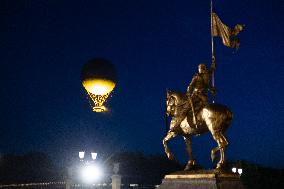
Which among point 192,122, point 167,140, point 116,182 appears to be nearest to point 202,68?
point 192,122

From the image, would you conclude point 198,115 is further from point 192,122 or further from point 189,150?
point 189,150

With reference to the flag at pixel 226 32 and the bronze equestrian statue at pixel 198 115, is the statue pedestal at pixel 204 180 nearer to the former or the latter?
the bronze equestrian statue at pixel 198 115

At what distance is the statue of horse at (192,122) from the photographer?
8.39 metres

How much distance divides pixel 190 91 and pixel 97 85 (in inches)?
90.1

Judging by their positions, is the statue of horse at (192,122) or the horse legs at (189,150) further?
the horse legs at (189,150)

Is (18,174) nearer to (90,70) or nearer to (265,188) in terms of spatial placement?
(265,188)

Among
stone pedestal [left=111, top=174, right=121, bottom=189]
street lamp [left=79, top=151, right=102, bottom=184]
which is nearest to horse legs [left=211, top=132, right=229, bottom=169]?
street lamp [left=79, top=151, right=102, bottom=184]

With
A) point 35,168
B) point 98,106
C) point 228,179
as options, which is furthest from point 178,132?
point 35,168

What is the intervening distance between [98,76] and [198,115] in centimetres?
263

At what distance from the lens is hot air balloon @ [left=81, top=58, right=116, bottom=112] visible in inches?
375

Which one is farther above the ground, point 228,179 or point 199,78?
point 199,78

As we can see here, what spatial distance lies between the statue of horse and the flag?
5.83ft

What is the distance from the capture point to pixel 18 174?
126 ft

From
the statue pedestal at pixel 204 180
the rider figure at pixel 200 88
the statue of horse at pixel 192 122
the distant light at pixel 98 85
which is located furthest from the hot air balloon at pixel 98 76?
the statue pedestal at pixel 204 180
